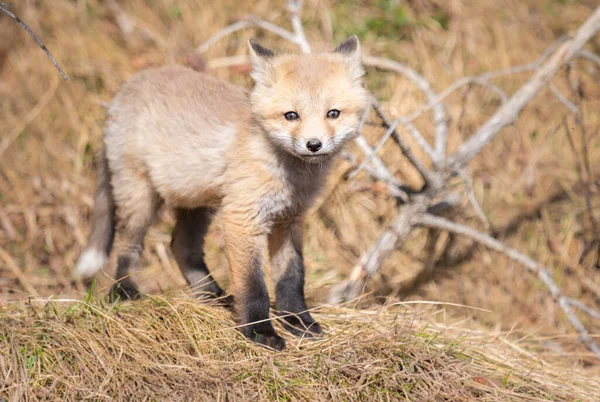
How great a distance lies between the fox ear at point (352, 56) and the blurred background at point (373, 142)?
1.21 meters

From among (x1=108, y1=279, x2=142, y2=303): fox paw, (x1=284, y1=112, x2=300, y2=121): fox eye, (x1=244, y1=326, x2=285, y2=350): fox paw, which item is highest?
(x1=284, y1=112, x2=300, y2=121): fox eye

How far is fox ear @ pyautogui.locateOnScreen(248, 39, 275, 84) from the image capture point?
2.90m

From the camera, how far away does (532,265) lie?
3.95 metres

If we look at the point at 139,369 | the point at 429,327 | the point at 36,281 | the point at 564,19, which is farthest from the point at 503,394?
the point at 564,19

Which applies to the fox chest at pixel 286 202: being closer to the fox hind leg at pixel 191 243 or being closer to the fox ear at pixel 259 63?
the fox ear at pixel 259 63

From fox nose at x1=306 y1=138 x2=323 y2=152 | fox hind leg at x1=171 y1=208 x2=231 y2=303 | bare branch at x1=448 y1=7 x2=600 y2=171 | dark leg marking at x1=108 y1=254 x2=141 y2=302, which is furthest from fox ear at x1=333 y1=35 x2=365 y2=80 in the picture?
dark leg marking at x1=108 y1=254 x2=141 y2=302

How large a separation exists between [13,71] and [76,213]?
5.69ft

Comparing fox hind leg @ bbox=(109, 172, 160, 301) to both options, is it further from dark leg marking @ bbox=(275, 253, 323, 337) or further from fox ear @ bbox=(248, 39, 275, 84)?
fox ear @ bbox=(248, 39, 275, 84)

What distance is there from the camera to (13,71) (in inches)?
223

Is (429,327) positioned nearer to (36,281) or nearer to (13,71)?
(36,281)

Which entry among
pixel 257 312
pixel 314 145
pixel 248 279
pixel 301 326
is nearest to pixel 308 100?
pixel 314 145

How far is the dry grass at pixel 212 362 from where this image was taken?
7.50 feet

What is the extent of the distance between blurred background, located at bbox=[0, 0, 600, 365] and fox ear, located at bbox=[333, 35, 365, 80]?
3.98 feet

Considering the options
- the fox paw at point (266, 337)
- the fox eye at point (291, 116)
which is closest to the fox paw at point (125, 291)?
the fox paw at point (266, 337)
